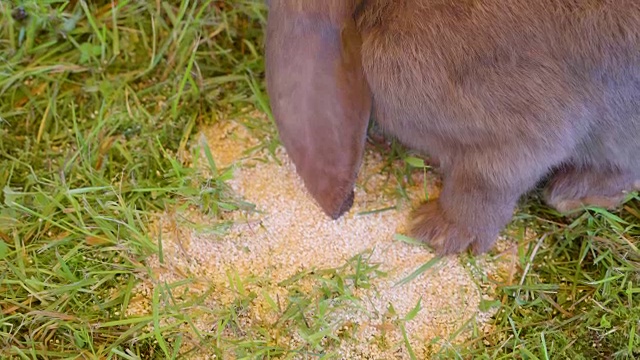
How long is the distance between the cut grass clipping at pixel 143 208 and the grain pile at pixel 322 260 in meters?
0.04

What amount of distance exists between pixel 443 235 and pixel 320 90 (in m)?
0.54

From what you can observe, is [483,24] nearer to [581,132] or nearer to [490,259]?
[581,132]

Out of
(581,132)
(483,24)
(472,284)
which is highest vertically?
(483,24)

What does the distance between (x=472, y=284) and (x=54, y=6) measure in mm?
1536

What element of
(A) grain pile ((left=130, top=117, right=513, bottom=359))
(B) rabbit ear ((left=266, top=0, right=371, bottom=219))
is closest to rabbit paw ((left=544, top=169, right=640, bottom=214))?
(A) grain pile ((left=130, top=117, right=513, bottom=359))

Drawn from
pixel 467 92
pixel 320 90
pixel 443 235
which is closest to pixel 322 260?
pixel 443 235

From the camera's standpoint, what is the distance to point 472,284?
2129 mm

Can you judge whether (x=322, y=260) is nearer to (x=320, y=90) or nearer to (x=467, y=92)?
(x=320, y=90)

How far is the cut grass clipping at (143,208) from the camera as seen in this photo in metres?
2.01

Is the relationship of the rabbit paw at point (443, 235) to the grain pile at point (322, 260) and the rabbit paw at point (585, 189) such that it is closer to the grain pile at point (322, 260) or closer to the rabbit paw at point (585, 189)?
the grain pile at point (322, 260)

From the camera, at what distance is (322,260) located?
7.02 feet

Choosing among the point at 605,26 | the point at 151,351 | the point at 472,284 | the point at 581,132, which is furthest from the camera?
the point at 472,284

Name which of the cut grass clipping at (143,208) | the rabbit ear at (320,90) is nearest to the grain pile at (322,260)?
the cut grass clipping at (143,208)

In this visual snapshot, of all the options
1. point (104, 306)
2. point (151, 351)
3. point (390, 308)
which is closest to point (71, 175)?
point (104, 306)
